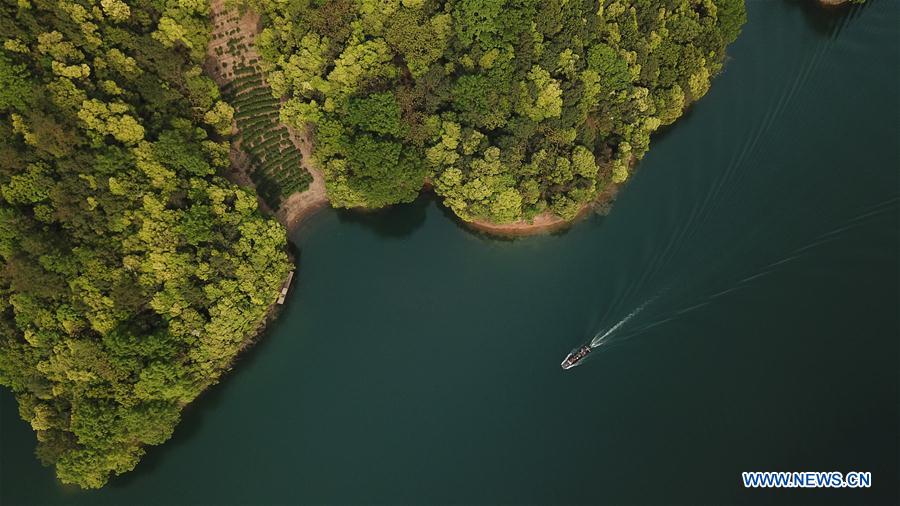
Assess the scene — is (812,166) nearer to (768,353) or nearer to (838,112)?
(838,112)

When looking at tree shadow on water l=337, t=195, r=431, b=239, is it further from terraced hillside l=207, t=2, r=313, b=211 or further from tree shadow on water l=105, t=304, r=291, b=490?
tree shadow on water l=105, t=304, r=291, b=490

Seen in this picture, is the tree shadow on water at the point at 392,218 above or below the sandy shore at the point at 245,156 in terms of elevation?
below

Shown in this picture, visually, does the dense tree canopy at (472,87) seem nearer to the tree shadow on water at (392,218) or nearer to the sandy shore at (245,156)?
the sandy shore at (245,156)

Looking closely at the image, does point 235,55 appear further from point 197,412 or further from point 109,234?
point 197,412

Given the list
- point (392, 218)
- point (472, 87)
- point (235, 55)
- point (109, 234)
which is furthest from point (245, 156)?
point (472, 87)

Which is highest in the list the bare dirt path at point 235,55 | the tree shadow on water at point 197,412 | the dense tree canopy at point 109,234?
the bare dirt path at point 235,55

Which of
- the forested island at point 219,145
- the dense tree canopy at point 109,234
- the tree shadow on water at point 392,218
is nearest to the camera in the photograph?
the dense tree canopy at point 109,234

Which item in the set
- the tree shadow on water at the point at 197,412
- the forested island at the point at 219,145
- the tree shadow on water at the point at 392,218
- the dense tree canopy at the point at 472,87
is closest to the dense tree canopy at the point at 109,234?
the forested island at the point at 219,145
